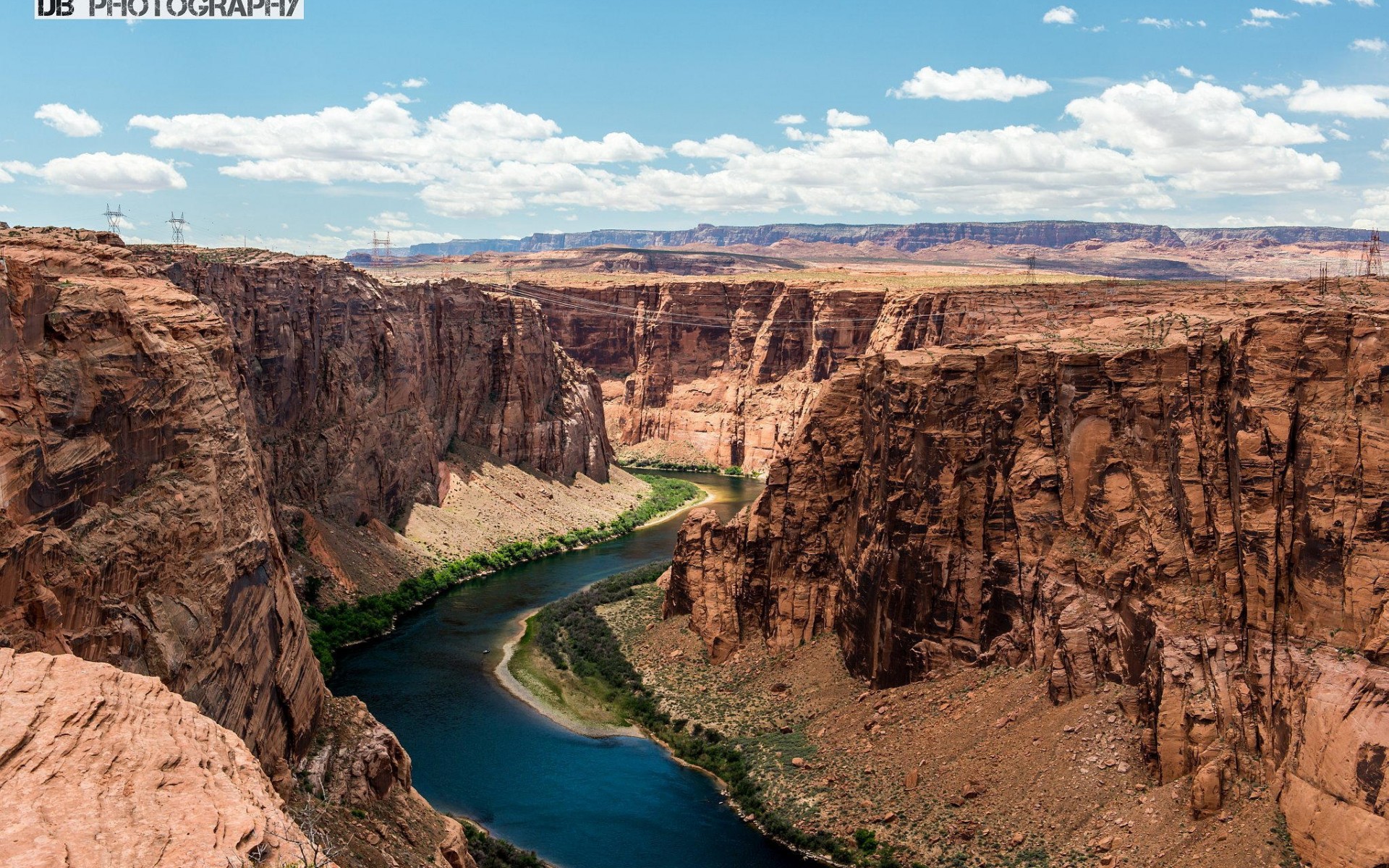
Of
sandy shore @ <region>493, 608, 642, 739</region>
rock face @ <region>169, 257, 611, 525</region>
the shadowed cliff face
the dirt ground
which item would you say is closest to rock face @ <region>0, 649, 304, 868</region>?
the shadowed cliff face

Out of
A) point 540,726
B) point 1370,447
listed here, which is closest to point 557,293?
point 540,726

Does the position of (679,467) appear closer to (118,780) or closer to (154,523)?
(154,523)

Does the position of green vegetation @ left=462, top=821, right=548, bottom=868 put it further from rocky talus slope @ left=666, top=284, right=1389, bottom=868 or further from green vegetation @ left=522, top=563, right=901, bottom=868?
rocky talus slope @ left=666, top=284, right=1389, bottom=868

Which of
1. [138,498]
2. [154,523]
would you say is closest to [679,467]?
[138,498]

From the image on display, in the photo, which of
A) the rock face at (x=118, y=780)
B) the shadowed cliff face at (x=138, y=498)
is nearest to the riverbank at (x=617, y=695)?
the shadowed cliff face at (x=138, y=498)

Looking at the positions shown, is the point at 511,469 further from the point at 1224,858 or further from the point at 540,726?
the point at 1224,858
